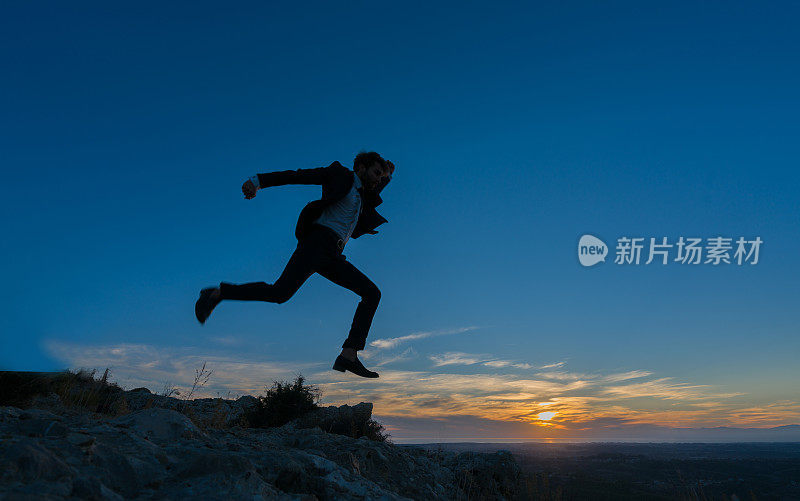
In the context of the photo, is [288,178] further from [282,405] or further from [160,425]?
[282,405]

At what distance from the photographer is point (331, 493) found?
326 cm

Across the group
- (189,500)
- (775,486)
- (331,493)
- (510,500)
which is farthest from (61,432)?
(775,486)

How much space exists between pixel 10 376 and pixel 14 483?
9412 millimetres

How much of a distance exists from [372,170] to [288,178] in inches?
37.0

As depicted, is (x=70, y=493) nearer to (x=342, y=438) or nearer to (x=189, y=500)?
(x=189, y=500)

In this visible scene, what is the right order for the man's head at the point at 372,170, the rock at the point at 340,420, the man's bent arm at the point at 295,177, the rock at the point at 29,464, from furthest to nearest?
the rock at the point at 340,420
the man's head at the point at 372,170
the man's bent arm at the point at 295,177
the rock at the point at 29,464

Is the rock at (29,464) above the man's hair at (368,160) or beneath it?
beneath

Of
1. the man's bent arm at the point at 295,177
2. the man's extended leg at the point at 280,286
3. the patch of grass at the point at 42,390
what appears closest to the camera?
the man's extended leg at the point at 280,286

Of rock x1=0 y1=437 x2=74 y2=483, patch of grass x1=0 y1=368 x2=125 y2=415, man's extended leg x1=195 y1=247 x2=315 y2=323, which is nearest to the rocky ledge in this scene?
rock x1=0 y1=437 x2=74 y2=483

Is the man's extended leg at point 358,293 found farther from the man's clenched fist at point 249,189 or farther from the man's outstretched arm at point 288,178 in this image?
the man's clenched fist at point 249,189

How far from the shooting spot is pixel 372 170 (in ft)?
17.3

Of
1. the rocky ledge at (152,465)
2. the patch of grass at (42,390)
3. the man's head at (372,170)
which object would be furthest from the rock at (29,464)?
the patch of grass at (42,390)

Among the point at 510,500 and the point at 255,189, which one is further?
the point at 510,500

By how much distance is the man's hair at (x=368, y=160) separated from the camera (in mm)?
5324
